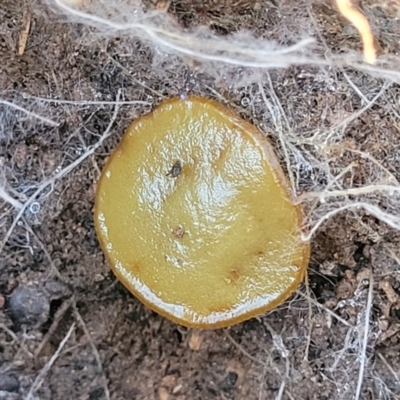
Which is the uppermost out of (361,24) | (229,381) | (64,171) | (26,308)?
(361,24)

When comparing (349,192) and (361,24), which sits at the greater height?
(361,24)

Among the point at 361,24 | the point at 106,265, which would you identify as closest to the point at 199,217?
the point at 106,265

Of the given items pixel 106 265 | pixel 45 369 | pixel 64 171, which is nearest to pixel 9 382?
pixel 45 369

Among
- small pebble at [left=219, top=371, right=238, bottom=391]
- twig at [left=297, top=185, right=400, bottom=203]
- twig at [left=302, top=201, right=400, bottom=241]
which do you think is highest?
twig at [left=297, top=185, right=400, bottom=203]

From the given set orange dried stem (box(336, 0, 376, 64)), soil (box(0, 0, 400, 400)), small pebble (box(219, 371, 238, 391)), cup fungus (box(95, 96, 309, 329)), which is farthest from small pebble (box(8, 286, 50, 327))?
orange dried stem (box(336, 0, 376, 64))

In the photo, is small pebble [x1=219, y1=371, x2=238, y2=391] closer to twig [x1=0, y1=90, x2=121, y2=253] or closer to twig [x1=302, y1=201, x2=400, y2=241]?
twig [x1=302, y1=201, x2=400, y2=241]

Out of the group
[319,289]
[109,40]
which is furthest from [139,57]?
[319,289]

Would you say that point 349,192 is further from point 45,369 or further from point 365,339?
point 45,369

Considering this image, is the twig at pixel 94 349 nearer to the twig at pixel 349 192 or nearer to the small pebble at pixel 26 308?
the small pebble at pixel 26 308
